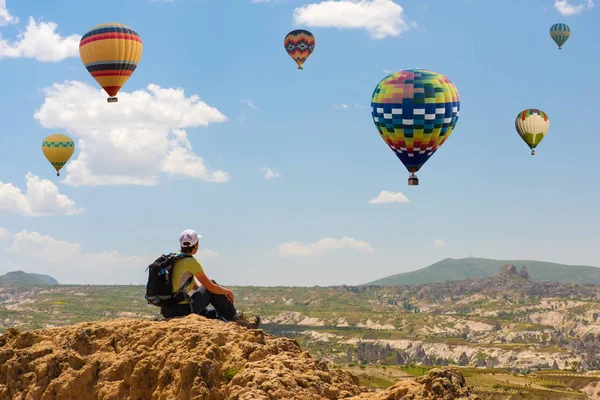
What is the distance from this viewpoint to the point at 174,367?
16719 mm

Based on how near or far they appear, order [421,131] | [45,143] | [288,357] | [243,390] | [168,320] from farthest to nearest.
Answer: [45,143], [421,131], [168,320], [288,357], [243,390]

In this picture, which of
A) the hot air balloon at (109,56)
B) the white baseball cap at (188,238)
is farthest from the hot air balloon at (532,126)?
the white baseball cap at (188,238)

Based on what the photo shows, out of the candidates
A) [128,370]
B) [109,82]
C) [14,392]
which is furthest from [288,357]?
[109,82]

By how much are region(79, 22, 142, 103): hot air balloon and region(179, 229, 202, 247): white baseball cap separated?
8059cm

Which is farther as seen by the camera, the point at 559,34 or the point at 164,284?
the point at 559,34

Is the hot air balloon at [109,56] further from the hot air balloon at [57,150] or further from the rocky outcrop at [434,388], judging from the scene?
the rocky outcrop at [434,388]

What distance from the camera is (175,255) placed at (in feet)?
66.4

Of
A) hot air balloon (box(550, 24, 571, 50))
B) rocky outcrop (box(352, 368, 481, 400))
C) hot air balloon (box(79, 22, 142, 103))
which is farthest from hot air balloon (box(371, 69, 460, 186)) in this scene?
hot air balloon (box(550, 24, 571, 50))

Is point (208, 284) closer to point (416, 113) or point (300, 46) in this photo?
point (416, 113)

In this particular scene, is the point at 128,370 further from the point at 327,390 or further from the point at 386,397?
the point at 386,397

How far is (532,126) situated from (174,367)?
139740mm

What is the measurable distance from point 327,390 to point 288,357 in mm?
1209

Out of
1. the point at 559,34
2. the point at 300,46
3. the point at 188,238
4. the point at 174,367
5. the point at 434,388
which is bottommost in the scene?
the point at 434,388

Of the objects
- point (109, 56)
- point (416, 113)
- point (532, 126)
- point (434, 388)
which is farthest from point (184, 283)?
point (532, 126)
